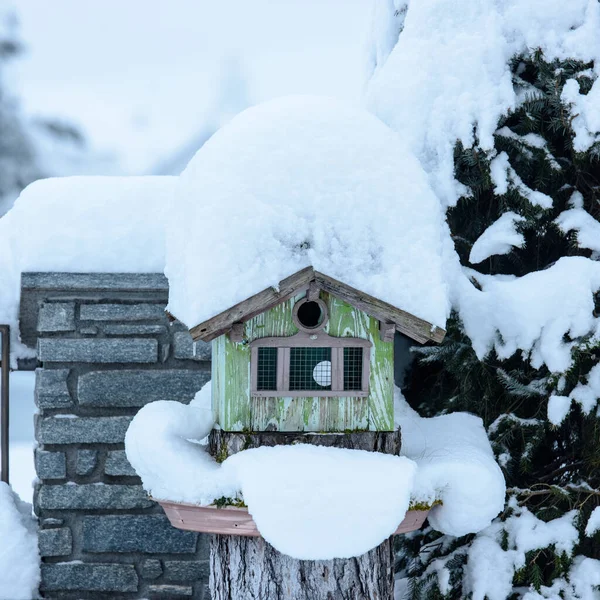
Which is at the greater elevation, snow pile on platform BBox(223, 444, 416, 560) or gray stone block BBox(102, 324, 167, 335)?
gray stone block BBox(102, 324, 167, 335)

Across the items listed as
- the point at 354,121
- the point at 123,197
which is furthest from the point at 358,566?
the point at 123,197

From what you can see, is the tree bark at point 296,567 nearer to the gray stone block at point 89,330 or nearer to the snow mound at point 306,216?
the snow mound at point 306,216

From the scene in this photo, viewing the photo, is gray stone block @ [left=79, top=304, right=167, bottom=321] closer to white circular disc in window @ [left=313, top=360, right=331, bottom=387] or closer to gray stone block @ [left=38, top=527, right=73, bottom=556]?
gray stone block @ [left=38, top=527, right=73, bottom=556]

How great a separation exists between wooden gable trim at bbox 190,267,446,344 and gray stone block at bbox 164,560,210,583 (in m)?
1.70

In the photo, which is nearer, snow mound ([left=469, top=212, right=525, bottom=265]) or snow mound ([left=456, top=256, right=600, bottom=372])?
snow mound ([left=456, top=256, right=600, bottom=372])

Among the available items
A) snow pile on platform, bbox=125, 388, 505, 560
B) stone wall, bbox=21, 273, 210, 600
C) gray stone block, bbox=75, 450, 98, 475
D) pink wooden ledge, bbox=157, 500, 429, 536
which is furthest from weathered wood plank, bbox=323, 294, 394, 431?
gray stone block, bbox=75, 450, 98, 475

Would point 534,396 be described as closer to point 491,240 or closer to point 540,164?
point 491,240

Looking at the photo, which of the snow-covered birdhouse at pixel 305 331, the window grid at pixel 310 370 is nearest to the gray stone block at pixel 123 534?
the snow-covered birdhouse at pixel 305 331

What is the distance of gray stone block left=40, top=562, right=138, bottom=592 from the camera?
126 inches

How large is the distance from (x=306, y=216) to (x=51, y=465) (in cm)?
192

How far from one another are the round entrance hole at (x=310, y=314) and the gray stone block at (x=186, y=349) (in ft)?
4.11

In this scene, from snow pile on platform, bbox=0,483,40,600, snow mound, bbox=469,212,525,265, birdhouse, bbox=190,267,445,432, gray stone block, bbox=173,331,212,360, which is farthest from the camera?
gray stone block, bbox=173,331,212,360

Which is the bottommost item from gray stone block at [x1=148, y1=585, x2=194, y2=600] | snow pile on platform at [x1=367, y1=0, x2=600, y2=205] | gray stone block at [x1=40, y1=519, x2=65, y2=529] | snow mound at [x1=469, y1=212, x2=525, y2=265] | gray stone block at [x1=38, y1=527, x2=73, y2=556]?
gray stone block at [x1=148, y1=585, x2=194, y2=600]

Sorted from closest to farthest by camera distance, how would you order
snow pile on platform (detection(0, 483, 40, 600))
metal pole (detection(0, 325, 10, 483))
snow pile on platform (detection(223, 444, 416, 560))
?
snow pile on platform (detection(223, 444, 416, 560)), snow pile on platform (detection(0, 483, 40, 600)), metal pole (detection(0, 325, 10, 483))
